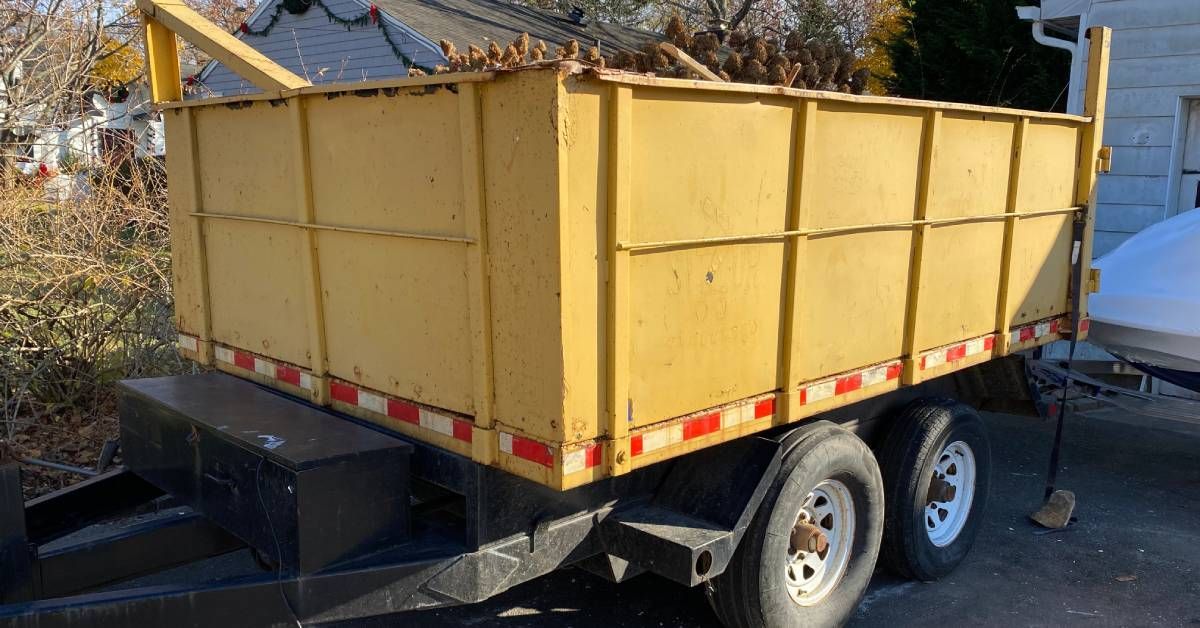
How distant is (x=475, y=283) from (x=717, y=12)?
74.6ft

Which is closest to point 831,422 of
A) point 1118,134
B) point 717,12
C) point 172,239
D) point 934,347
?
point 934,347

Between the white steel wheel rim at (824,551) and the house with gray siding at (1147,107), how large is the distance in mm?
6351

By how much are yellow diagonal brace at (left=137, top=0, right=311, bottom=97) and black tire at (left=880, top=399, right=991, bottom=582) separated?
3.19 meters

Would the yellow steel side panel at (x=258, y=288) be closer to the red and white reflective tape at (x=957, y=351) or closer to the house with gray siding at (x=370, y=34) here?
the red and white reflective tape at (x=957, y=351)

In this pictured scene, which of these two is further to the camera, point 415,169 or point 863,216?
point 863,216

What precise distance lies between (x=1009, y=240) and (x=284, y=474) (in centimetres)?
377

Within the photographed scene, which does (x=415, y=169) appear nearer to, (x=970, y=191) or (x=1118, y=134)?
(x=970, y=191)

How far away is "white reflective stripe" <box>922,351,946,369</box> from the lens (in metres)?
4.40

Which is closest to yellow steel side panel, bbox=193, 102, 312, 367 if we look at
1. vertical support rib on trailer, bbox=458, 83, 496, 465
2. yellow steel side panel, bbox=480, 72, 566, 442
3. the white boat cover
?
vertical support rib on trailer, bbox=458, 83, 496, 465

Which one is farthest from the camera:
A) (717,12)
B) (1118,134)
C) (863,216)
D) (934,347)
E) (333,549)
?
(717,12)

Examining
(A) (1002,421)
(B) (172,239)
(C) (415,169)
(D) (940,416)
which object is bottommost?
(A) (1002,421)

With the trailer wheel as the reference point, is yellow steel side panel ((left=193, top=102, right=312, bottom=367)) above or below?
above

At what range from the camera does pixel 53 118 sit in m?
9.26

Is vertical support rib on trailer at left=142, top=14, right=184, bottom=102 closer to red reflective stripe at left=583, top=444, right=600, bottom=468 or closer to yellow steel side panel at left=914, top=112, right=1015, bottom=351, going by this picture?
red reflective stripe at left=583, top=444, right=600, bottom=468
